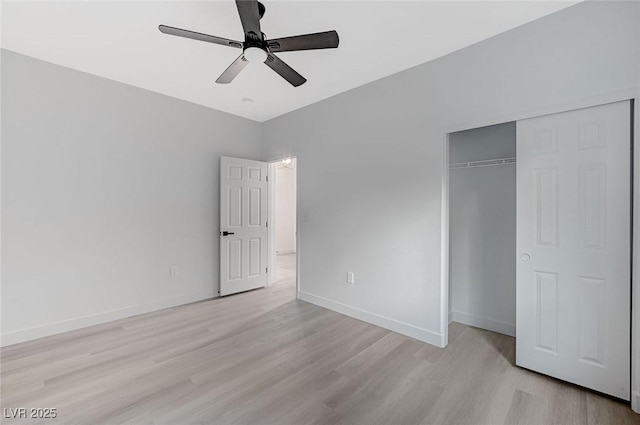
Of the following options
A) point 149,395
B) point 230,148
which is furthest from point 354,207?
point 149,395

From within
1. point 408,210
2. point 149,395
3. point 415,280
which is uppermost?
point 408,210

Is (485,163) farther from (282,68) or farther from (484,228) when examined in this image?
(282,68)

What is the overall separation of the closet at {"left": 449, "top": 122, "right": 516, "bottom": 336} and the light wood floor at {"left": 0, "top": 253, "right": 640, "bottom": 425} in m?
0.27

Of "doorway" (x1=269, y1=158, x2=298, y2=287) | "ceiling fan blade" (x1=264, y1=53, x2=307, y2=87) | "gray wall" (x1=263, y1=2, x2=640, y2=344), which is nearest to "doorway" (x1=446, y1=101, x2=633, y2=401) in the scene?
"gray wall" (x1=263, y1=2, x2=640, y2=344)

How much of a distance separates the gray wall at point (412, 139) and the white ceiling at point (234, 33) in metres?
0.22

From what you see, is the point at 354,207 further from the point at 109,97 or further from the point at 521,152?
the point at 109,97

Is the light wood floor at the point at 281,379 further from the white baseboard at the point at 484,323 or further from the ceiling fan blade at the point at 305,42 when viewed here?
the ceiling fan blade at the point at 305,42

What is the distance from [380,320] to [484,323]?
1124 mm

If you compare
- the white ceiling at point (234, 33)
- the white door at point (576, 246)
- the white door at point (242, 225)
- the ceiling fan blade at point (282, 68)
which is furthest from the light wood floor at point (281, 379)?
the white ceiling at point (234, 33)

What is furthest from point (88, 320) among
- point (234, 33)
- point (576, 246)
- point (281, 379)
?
point (576, 246)

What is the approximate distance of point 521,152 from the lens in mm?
2236

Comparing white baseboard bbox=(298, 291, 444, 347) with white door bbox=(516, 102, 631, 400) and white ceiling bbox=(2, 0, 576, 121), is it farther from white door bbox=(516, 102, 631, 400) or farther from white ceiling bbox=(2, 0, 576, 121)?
white ceiling bbox=(2, 0, 576, 121)

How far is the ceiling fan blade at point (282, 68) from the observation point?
6.86 ft

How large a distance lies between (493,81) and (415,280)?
195cm
